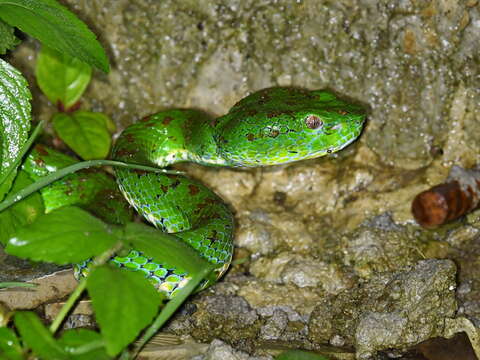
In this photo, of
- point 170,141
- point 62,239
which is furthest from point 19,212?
point 62,239

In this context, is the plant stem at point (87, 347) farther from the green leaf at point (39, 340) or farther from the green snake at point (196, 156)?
the green snake at point (196, 156)

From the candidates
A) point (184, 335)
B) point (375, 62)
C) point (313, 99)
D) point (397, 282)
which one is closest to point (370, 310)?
point (397, 282)

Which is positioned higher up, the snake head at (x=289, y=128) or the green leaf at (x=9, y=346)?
the snake head at (x=289, y=128)

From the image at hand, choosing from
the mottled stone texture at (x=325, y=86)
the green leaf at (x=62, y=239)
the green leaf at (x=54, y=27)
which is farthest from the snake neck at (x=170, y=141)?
the green leaf at (x=62, y=239)

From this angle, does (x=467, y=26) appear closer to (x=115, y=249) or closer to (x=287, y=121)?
(x=287, y=121)

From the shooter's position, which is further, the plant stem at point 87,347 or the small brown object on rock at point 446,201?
the small brown object on rock at point 446,201

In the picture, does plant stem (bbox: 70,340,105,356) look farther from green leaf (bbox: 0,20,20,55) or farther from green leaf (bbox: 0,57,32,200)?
green leaf (bbox: 0,20,20,55)

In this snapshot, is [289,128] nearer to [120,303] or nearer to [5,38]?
[5,38]
